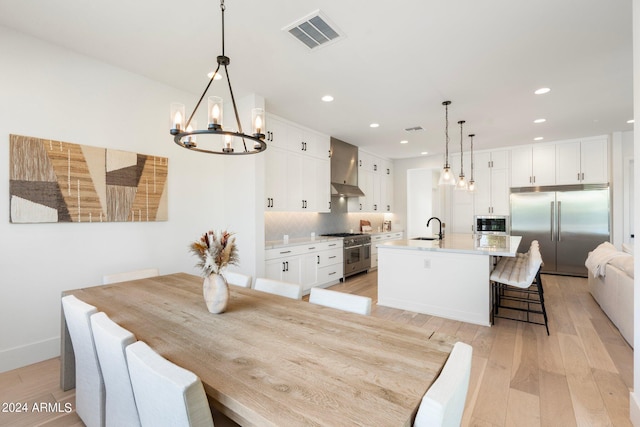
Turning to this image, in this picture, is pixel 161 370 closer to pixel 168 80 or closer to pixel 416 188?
pixel 168 80

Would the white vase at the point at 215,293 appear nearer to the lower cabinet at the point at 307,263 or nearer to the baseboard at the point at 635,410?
the lower cabinet at the point at 307,263

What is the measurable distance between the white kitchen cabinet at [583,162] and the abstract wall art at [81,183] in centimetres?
702

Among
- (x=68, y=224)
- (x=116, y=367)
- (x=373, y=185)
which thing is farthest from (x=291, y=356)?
→ (x=373, y=185)

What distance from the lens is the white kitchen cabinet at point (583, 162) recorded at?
548 cm

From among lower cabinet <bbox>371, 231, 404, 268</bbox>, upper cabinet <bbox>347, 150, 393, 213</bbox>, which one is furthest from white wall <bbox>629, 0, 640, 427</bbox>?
upper cabinet <bbox>347, 150, 393, 213</bbox>

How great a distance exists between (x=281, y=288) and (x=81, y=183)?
7.16ft

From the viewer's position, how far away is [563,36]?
239cm

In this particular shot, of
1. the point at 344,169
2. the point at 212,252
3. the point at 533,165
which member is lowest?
the point at 212,252

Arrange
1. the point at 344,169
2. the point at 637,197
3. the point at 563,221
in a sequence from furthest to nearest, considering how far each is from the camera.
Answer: the point at 344,169, the point at 563,221, the point at 637,197

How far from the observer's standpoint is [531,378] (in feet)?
7.45

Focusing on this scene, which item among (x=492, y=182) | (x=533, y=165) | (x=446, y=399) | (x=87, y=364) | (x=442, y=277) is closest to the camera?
(x=446, y=399)

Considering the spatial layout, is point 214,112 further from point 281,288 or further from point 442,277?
point 442,277

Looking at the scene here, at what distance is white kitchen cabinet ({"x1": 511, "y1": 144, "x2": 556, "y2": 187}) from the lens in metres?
5.91

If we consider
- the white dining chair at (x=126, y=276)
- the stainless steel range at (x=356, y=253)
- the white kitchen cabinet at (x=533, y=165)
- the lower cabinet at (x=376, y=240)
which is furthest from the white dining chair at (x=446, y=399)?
the white kitchen cabinet at (x=533, y=165)
